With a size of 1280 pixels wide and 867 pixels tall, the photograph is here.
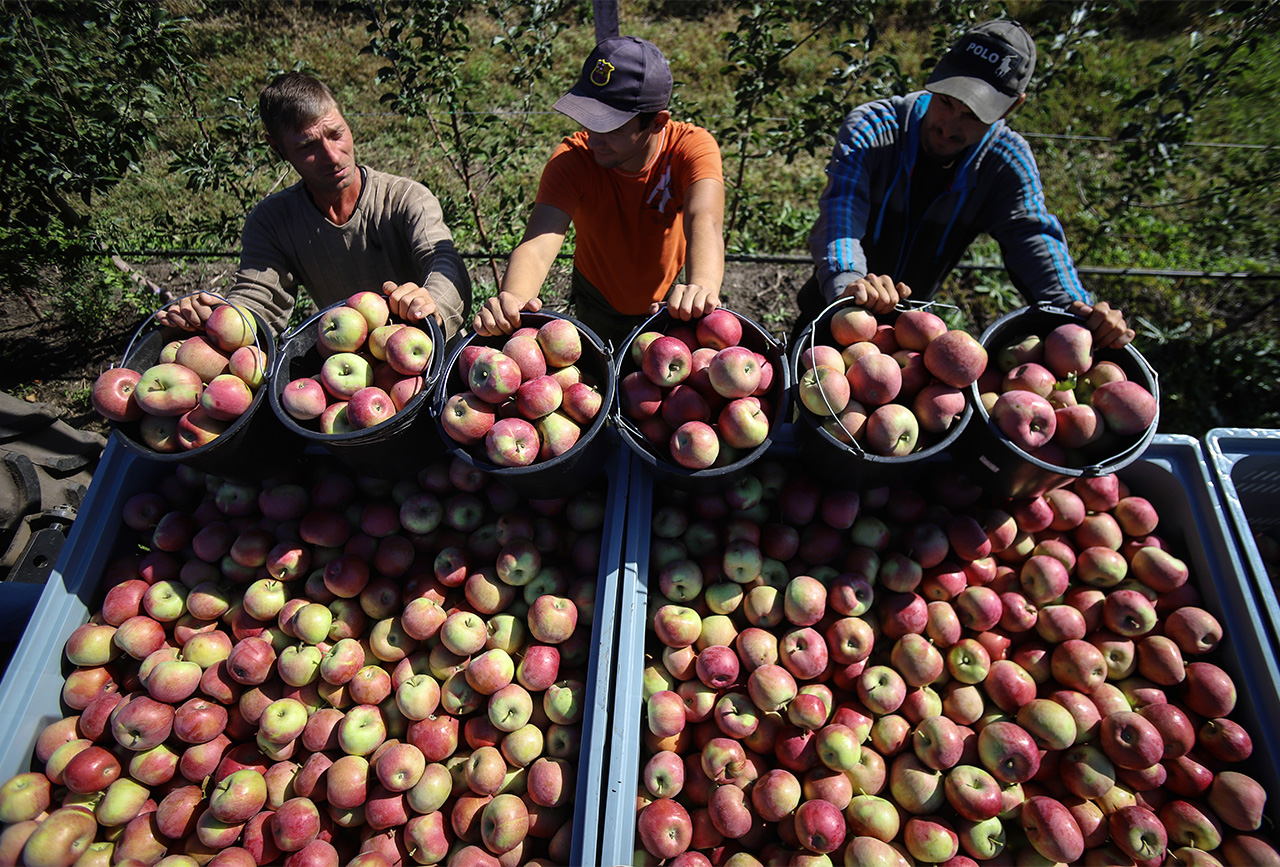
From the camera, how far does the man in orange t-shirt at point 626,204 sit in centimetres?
209

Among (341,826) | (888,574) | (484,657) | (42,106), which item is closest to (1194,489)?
(888,574)

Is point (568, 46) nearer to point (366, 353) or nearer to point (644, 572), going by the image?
point (366, 353)

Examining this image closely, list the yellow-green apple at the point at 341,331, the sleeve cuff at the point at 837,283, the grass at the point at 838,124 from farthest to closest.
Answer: the grass at the point at 838,124
the sleeve cuff at the point at 837,283
the yellow-green apple at the point at 341,331

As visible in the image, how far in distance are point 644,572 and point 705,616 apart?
0.90 ft

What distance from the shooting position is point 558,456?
173cm

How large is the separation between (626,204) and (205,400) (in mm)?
1747

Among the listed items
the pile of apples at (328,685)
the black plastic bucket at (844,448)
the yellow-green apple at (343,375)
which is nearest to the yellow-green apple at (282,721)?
the pile of apples at (328,685)

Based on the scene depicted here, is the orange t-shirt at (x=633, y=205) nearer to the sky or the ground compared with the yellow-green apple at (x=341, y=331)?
nearer to the sky

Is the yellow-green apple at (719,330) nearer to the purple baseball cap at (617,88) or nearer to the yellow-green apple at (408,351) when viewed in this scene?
the purple baseball cap at (617,88)

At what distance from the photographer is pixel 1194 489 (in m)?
2.10

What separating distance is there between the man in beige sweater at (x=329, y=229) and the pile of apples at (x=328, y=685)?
2.81ft

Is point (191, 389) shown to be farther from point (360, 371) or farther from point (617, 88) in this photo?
point (617, 88)

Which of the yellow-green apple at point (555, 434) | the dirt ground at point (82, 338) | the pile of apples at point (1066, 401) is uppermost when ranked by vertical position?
the pile of apples at point (1066, 401)

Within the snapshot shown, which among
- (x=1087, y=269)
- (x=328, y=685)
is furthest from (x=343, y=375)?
(x=1087, y=269)
